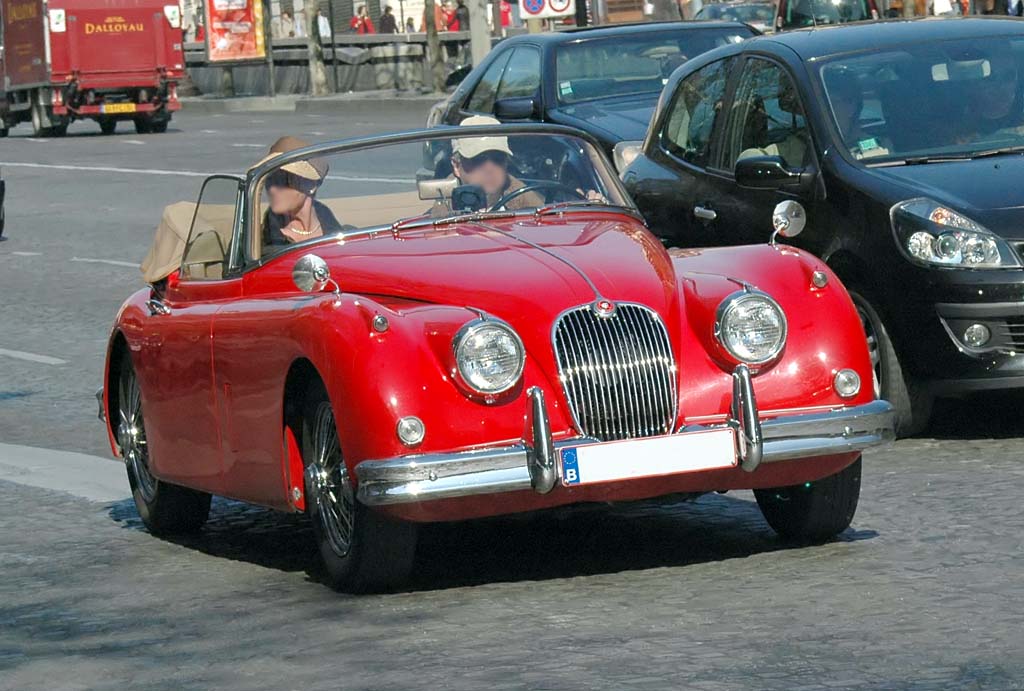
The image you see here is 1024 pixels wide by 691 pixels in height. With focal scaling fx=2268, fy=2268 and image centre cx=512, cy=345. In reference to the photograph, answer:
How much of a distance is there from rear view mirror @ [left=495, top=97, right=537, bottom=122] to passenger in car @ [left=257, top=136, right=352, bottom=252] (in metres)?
7.02

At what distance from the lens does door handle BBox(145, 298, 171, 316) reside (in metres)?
8.30

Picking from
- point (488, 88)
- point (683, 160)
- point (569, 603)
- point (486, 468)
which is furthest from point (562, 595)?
point (488, 88)

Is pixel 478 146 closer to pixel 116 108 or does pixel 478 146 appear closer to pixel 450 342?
pixel 450 342

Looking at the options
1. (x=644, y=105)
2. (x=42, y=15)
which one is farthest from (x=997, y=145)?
(x=42, y=15)

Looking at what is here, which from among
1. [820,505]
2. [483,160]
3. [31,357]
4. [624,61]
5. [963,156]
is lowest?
[31,357]

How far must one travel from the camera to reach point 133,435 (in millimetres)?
8750

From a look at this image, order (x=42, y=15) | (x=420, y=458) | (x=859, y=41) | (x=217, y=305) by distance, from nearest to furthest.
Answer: (x=420, y=458) → (x=217, y=305) → (x=859, y=41) → (x=42, y=15)

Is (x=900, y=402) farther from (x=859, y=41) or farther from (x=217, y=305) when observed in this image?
(x=217, y=305)

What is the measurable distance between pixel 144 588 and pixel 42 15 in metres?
39.3

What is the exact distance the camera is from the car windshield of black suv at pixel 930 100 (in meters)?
9.75

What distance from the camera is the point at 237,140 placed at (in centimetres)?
3753

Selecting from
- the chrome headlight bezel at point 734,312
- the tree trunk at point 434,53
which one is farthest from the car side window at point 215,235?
the tree trunk at point 434,53

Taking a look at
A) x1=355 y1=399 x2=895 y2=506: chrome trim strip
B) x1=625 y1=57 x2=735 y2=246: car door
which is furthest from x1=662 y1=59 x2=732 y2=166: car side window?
x1=355 y1=399 x2=895 y2=506: chrome trim strip

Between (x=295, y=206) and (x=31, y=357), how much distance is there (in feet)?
21.1
